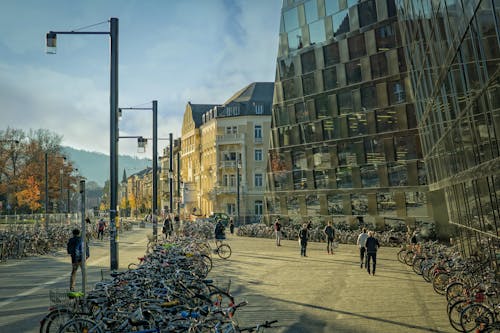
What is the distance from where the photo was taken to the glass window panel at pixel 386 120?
97.2ft

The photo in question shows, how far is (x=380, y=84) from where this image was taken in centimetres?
3034

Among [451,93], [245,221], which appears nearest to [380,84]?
[451,93]

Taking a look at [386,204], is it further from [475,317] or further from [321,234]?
[475,317]

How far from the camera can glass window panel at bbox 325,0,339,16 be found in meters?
33.0

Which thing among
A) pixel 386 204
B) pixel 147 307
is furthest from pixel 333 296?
pixel 386 204

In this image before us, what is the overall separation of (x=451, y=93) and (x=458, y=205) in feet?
15.4

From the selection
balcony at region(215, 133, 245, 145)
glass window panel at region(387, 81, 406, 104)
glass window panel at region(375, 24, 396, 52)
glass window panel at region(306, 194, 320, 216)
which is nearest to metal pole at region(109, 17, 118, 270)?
glass window panel at region(387, 81, 406, 104)

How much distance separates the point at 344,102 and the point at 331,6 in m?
6.69

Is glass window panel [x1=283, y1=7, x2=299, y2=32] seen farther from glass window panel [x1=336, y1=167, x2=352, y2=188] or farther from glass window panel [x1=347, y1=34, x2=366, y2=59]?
glass window panel [x1=336, y1=167, x2=352, y2=188]

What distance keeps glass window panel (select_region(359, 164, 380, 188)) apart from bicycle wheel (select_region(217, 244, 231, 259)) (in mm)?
12201

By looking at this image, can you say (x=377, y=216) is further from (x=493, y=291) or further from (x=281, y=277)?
(x=493, y=291)

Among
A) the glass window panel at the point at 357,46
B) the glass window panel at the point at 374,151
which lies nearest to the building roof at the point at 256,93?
the glass window panel at the point at 357,46

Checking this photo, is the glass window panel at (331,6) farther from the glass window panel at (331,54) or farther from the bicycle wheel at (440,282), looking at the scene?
the bicycle wheel at (440,282)

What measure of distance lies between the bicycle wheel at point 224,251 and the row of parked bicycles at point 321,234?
33.4 ft
